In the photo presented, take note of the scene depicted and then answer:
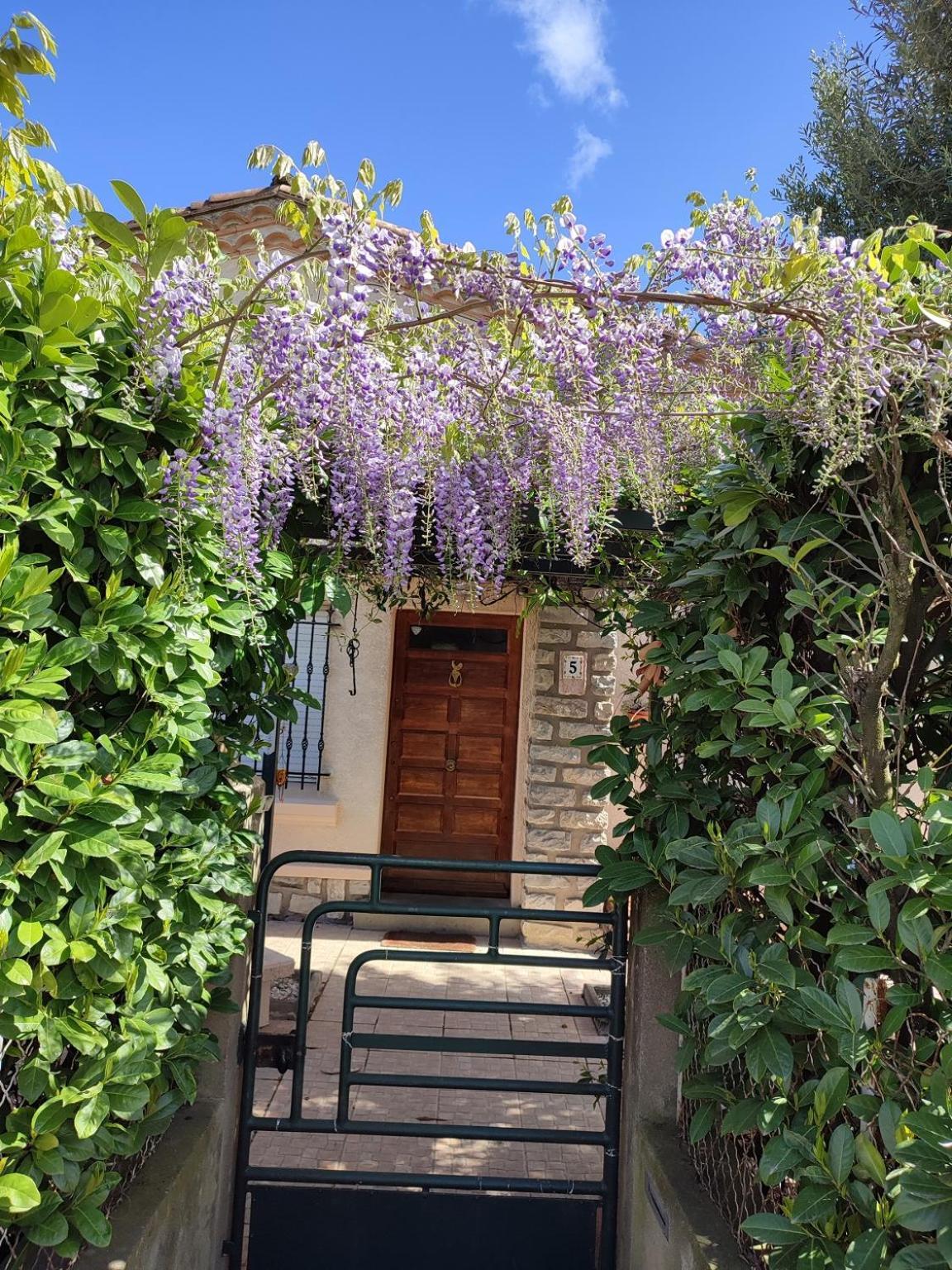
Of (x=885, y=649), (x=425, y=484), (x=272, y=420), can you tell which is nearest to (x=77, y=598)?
(x=272, y=420)

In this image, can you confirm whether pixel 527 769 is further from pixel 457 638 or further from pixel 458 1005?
pixel 458 1005

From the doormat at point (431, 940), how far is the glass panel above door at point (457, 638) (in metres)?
2.11

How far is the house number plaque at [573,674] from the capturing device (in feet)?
20.1

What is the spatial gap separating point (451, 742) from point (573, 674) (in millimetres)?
1355

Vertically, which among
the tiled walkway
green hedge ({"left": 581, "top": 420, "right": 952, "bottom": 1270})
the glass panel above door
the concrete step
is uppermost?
the glass panel above door

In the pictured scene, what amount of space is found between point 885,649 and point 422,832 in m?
5.55

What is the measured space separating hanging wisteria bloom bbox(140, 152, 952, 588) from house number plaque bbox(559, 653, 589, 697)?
3.44 m

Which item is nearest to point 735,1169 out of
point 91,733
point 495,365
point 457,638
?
point 91,733

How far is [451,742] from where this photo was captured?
7.02m

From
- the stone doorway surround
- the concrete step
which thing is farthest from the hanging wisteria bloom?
the stone doorway surround

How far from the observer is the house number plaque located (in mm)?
6129

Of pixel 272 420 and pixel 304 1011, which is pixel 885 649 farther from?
pixel 304 1011

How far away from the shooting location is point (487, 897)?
22.8ft

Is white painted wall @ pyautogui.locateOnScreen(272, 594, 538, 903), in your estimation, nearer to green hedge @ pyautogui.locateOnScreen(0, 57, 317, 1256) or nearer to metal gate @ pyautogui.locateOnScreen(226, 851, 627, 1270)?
metal gate @ pyautogui.locateOnScreen(226, 851, 627, 1270)
